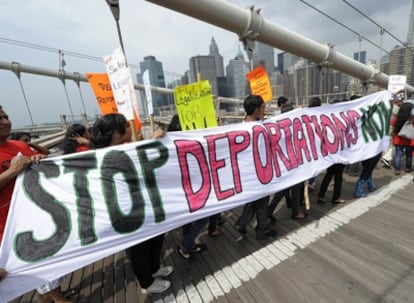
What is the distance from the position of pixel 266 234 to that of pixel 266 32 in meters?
4.01

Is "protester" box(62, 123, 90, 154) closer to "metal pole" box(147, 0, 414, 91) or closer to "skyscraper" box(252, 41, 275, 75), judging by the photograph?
"metal pole" box(147, 0, 414, 91)

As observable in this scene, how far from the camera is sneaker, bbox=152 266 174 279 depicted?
199 centimetres

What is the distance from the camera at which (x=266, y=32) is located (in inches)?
167

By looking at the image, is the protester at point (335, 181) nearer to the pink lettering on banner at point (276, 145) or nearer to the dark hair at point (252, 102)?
the pink lettering on banner at point (276, 145)

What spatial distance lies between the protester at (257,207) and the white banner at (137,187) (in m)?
0.13

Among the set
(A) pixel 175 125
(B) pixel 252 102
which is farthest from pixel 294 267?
(A) pixel 175 125

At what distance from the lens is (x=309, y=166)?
2.57 meters

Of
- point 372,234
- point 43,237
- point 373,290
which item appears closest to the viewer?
point 43,237

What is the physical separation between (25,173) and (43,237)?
455 millimetres

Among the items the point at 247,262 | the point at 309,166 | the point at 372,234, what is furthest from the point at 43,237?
the point at 372,234

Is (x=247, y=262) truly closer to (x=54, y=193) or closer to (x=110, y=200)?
(x=110, y=200)

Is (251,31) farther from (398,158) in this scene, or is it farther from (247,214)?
(398,158)

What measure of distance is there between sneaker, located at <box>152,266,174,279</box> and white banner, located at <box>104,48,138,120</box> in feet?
5.25

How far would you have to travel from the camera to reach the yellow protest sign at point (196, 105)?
2.50 m
